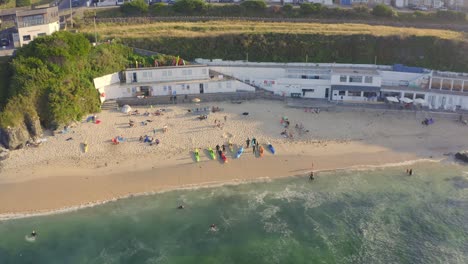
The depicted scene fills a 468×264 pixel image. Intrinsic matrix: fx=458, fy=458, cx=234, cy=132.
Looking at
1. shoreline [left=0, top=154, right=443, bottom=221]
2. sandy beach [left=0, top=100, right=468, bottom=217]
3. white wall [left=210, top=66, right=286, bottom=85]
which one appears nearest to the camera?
shoreline [left=0, top=154, right=443, bottom=221]

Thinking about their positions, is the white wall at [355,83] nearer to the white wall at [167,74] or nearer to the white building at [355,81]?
the white building at [355,81]

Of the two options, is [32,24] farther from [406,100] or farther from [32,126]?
[406,100]

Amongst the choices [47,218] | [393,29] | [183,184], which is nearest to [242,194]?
[183,184]

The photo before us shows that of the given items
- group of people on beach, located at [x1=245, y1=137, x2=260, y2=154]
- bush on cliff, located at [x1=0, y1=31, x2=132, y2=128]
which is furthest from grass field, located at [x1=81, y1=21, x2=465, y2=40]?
group of people on beach, located at [x1=245, y1=137, x2=260, y2=154]

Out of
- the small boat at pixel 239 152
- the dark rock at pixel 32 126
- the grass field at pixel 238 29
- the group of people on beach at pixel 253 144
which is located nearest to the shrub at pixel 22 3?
the grass field at pixel 238 29

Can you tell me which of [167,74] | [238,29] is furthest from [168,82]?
[238,29]

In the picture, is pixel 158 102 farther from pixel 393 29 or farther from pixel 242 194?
pixel 393 29

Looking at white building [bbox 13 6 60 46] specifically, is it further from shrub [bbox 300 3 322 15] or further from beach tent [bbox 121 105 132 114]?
shrub [bbox 300 3 322 15]
